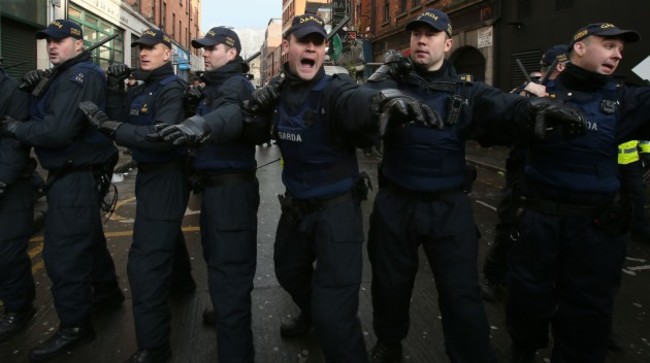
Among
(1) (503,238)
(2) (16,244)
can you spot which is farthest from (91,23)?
(1) (503,238)

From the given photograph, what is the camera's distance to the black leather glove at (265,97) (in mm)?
2633

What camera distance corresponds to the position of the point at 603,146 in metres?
2.60

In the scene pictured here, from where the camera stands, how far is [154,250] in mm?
2967

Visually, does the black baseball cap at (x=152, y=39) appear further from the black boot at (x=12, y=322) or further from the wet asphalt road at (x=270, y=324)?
the black boot at (x=12, y=322)

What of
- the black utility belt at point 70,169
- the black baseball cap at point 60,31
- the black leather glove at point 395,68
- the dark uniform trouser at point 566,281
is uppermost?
the black baseball cap at point 60,31

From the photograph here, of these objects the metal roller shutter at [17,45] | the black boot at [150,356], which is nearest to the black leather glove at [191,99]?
the black boot at [150,356]

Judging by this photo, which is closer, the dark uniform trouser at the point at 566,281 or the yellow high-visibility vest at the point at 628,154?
the dark uniform trouser at the point at 566,281

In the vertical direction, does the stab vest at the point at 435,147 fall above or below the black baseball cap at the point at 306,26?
below

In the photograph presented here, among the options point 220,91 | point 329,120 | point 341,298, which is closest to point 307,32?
point 329,120

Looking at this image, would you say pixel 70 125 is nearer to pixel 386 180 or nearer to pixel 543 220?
pixel 386 180

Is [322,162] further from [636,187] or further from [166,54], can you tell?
[636,187]

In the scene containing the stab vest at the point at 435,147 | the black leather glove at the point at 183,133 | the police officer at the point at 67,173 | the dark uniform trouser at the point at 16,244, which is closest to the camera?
the black leather glove at the point at 183,133

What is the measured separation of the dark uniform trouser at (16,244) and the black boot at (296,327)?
184 cm

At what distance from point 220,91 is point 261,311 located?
175 cm
